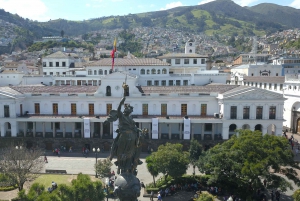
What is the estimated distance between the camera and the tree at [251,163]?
23.1 meters

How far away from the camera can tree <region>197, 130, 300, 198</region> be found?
2309 cm

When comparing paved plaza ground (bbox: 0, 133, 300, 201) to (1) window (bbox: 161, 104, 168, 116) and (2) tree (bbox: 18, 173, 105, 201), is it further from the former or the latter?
(1) window (bbox: 161, 104, 168, 116)

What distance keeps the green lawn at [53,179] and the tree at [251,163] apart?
44.1ft

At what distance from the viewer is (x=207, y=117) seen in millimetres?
41531

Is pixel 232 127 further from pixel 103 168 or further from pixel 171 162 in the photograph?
pixel 103 168

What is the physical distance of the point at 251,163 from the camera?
23.1 m

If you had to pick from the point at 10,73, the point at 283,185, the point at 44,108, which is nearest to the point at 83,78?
the point at 44,108

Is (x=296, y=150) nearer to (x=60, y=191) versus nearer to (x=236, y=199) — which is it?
(x=236, y=199)

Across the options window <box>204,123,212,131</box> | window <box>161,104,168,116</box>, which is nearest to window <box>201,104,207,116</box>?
window <box>204,123,212,131</box>

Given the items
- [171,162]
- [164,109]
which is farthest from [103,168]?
[164,109]

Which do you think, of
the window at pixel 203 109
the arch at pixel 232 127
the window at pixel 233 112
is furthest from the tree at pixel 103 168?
the arch at pixel 232 127

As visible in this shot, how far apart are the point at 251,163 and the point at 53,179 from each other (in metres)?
18.9

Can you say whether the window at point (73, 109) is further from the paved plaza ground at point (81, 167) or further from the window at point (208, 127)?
the window at point (208, 127)

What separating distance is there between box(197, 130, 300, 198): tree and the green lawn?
13.5 meters
